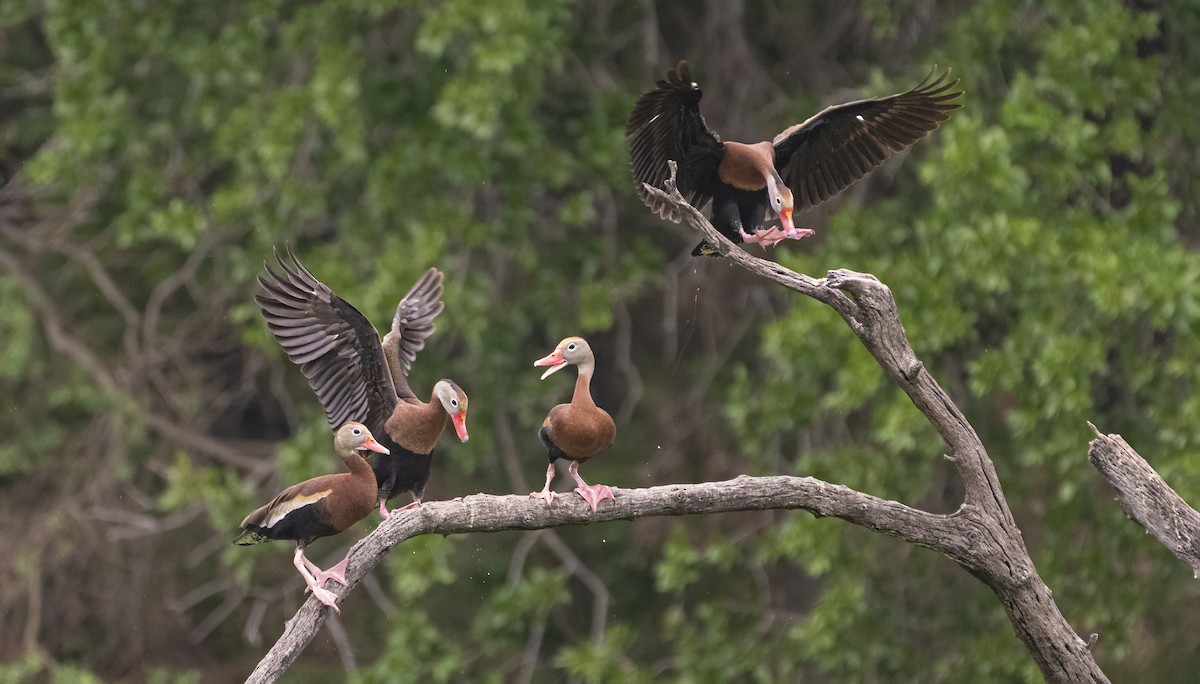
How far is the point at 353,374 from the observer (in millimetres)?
5188

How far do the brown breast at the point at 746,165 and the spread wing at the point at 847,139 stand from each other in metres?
0.20

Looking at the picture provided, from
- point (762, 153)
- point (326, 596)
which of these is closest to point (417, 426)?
point (326, 596)

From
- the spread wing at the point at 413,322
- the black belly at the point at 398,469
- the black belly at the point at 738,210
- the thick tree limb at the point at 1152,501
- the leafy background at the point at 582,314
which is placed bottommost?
the leafy background at the point at 582,314

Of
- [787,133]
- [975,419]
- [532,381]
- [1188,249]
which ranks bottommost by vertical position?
[532,381]

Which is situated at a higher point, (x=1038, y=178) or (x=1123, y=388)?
(x=1038, y=178)

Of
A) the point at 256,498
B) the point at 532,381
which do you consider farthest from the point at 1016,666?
the point at 256,498

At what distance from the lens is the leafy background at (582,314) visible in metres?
7.41

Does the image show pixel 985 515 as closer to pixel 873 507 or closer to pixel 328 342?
pixel 873 507

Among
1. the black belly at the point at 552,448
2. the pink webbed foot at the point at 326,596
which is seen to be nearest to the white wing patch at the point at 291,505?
the pink webbed foot at the point at 326,596

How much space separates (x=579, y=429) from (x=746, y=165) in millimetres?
977

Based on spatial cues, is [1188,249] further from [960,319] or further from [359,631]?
[359,631]

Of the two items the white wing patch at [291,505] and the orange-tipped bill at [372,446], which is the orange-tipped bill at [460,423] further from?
the white wing patch at [291,505]

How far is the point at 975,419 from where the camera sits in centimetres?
806

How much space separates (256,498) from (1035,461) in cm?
396
